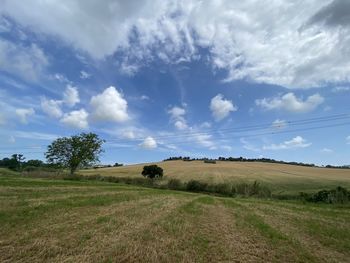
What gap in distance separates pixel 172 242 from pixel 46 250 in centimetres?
406

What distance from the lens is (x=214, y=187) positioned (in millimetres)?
53938

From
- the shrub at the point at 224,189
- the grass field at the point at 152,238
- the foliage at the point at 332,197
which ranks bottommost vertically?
the grass field at the point at 152,238

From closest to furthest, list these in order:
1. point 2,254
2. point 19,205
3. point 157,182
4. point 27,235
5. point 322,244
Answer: point 2,254
point 27,235
point 322,244
point 19,205
point 157,182

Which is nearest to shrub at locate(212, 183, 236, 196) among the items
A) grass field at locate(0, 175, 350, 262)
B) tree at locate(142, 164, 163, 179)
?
tree at locate(142, 164, 163, 179)

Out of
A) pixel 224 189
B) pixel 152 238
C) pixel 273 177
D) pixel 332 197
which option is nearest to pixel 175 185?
pixel 224 189

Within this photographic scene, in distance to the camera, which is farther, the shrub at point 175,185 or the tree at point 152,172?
the tree at point 152,172

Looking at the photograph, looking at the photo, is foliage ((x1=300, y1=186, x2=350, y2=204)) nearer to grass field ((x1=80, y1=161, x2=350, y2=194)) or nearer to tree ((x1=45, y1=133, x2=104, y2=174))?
grass field ((x1=80, y1=161, x2=350, y2=194))

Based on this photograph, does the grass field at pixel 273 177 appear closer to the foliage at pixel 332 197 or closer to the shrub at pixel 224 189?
the shrub at pixel 224 189

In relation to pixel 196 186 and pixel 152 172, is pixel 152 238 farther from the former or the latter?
pixel 152 172

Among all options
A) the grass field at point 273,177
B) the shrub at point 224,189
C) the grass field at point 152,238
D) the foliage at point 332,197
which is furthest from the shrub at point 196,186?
the grass field at point 152,238

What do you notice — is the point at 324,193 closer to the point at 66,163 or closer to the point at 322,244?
the point at 322,244

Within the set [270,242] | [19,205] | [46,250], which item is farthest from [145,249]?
[19,205]

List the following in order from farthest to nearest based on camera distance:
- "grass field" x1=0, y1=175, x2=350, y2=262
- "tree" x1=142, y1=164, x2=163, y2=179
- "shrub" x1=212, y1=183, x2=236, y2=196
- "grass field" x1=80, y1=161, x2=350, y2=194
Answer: "tree" x1=142, y1=164, x2=163, y2=179
"grass field" x1=80, y1=161, x2=350, y2=194
"shrub" x1=212, y1=183, x2=236, y2=196
"grass field" x1=0, y1=175, x2=350, y2=262

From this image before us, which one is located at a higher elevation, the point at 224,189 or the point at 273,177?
the point at 273,177
